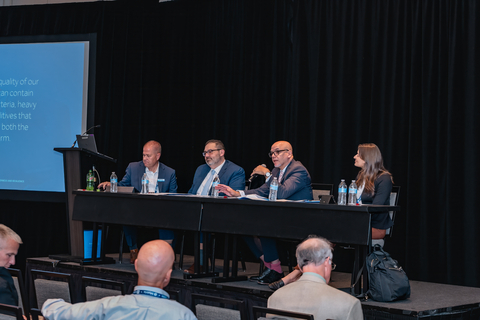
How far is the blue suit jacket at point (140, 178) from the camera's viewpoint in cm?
546

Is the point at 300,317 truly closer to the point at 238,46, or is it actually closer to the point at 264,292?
the point at 264,292

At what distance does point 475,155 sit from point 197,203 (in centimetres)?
236

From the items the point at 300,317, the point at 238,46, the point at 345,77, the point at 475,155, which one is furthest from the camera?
the point at 238,46

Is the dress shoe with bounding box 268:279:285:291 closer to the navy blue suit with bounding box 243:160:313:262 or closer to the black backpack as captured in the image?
the navy blue suit with bounding box 243:160:313:262

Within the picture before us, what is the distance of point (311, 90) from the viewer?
566 cm

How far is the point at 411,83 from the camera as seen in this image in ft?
16.6

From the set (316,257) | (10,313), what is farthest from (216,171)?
(10,313)

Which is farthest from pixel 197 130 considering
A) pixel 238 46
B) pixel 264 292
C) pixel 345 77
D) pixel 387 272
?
pixel 387 272

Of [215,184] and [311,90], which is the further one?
[311,90]

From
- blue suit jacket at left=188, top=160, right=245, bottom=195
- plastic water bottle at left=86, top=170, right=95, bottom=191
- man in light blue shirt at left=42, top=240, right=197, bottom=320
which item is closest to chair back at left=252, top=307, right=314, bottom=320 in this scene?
man in light blue shirt at left=42, top=240, right=197, bottom=320

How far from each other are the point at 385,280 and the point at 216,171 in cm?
202

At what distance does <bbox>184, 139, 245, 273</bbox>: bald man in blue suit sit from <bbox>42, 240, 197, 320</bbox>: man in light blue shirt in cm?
275

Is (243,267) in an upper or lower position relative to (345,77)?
lower

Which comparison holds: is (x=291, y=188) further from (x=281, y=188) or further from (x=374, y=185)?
(x=374, y=185)
